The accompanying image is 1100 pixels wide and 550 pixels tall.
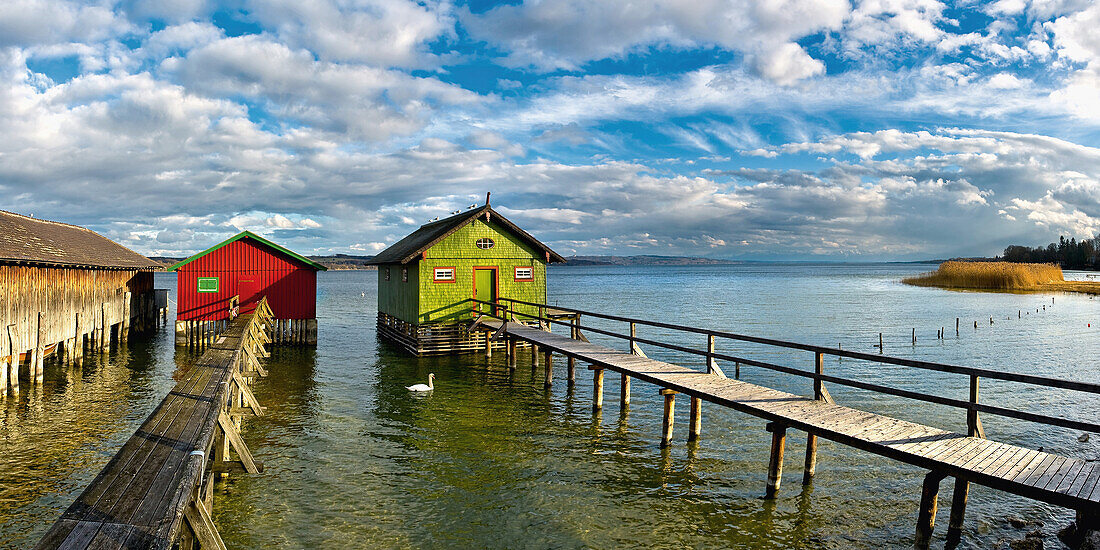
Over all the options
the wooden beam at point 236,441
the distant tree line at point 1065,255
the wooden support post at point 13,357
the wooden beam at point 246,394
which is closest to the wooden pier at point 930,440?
the wooden beam at point 236,441

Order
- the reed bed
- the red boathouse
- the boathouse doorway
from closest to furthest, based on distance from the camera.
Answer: the boathouse doorway
the red boathouse
the reed bed

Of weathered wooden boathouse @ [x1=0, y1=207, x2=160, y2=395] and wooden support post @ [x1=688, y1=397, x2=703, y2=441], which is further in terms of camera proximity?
weathered wooden boathouse @ [x1=0, y1=207, x2=160, y2=395]

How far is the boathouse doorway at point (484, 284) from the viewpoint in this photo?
2762cm

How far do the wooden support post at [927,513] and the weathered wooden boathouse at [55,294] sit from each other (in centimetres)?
2058

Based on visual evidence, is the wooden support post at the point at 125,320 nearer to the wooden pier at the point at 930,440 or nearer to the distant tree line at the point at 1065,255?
the wooden pier at the point at 930,440

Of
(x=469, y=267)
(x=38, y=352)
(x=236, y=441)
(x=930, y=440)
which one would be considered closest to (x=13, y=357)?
(x=38, y=352)

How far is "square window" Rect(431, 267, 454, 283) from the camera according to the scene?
26.8m

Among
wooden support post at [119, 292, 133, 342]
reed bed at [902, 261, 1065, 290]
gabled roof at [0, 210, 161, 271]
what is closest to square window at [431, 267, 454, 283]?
gabled roof at [0, 210, 161, 271]

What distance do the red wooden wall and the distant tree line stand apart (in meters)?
155

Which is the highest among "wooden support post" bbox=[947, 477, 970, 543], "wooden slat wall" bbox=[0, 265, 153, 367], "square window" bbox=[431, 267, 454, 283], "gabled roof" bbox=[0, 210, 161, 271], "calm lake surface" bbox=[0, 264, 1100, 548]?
"gabled roof" bbox=[0, 210, 161, 271]

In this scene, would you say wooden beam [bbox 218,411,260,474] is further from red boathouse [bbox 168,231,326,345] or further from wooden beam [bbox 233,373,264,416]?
red boathouse [bbox 168,231,326,345]

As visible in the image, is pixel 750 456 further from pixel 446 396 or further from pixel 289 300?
pixel 289 300

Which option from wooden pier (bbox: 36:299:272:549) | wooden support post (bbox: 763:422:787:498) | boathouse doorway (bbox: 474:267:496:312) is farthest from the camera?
boathouse doorway (bbox: 474:267:496:312)

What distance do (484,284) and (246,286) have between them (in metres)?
11.2
